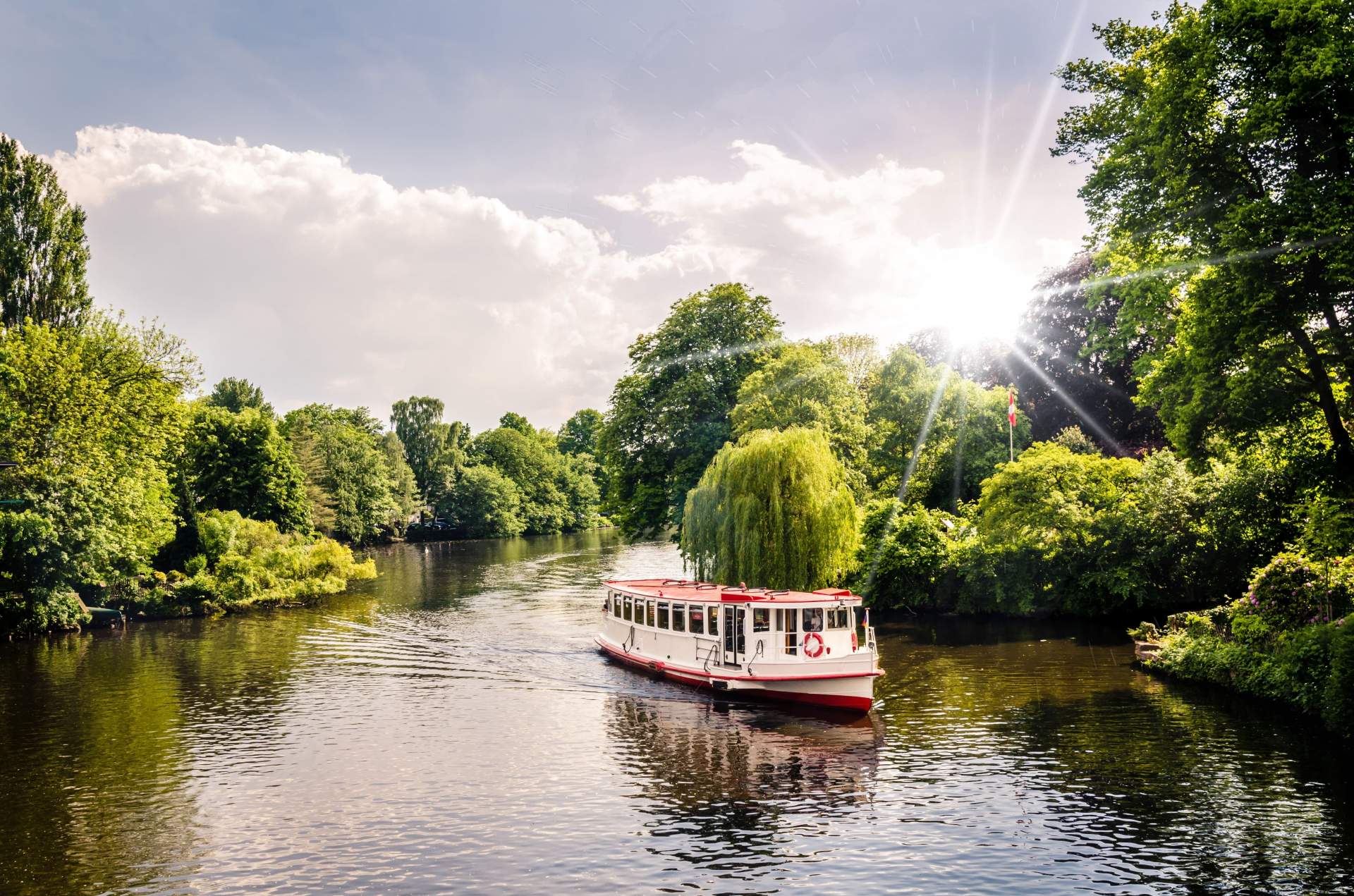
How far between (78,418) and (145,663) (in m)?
17.6

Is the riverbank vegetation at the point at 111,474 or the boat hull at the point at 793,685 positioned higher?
the riverbank vegetation at the point at 111,474

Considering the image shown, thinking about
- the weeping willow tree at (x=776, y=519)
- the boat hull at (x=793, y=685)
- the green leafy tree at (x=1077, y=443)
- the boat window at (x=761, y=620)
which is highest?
the green leafy tree at (x=1077, y=443)

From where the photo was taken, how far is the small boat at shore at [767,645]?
99.0 ft

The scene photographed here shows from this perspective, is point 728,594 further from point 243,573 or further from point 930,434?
point 243,573

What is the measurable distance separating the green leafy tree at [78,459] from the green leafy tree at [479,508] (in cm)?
7810

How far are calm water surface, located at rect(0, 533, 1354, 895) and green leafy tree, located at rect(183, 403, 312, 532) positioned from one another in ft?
126

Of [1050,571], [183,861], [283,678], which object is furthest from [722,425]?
[183,861]

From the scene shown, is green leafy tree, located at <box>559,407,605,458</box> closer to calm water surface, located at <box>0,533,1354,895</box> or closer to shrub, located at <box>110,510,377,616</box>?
shrub, located at <box>110,510,377,616</box>

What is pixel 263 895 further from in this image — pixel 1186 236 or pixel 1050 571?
pixel 1050 571

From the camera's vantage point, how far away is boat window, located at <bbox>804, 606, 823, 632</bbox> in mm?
32250

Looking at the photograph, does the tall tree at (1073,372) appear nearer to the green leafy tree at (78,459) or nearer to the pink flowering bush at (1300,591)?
the pink flowering bush at (1300,591)

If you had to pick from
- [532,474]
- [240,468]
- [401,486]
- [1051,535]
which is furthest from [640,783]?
[532,474]

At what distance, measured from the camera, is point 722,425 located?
61969 mm

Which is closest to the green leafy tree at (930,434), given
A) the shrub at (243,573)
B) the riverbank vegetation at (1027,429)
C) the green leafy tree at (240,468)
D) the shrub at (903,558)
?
the riverbank vegetation at (1027,429)
